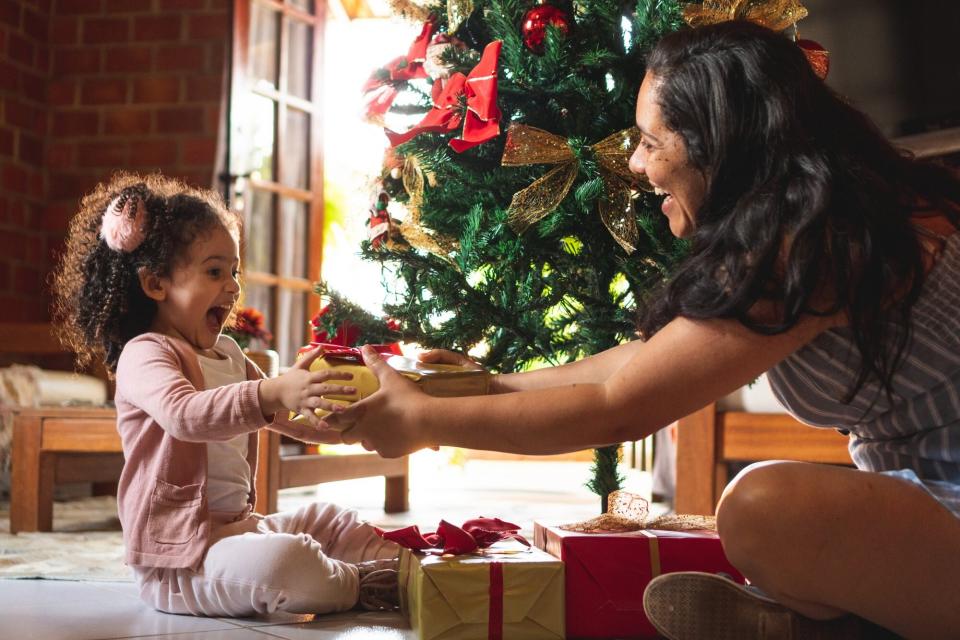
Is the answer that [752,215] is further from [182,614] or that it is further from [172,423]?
[182,614]

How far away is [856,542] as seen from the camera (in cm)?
96

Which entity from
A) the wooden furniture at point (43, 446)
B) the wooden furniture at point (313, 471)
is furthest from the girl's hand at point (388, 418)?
the wooden furniture at point (43, 446)

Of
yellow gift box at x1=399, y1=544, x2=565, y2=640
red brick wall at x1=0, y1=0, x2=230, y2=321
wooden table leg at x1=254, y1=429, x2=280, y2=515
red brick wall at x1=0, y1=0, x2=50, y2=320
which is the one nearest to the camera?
yellow gift box at x1=399, y1=544, x2=565, y2=640

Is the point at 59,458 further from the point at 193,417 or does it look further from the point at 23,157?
the point at 23,157

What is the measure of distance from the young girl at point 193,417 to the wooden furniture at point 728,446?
2.60ft

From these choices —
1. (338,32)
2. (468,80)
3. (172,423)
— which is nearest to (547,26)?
(468,80)

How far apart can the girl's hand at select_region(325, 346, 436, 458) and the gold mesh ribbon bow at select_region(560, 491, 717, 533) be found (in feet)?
1.28

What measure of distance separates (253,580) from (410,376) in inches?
16.5

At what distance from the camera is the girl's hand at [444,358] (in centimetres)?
129

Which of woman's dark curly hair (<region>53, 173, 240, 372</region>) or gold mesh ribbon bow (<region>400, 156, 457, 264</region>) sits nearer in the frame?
woman's dark curly hair (<region>53, 173, 240, 372</region>)

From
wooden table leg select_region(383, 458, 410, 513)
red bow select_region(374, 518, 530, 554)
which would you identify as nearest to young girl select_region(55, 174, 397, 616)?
red bow select_region(374, 518, 530, 554)

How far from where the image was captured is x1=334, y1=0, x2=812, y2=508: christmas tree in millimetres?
1477

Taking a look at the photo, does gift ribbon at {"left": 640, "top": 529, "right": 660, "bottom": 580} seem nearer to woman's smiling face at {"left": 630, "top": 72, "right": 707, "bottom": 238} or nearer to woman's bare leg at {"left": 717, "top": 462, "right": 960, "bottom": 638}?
woman's bare leg at {"left": 717, "top": 462, "right": 960, "bottom": 638}

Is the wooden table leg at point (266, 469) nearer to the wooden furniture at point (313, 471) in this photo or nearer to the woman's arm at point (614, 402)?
the wooden furniture at point (313, 471)
